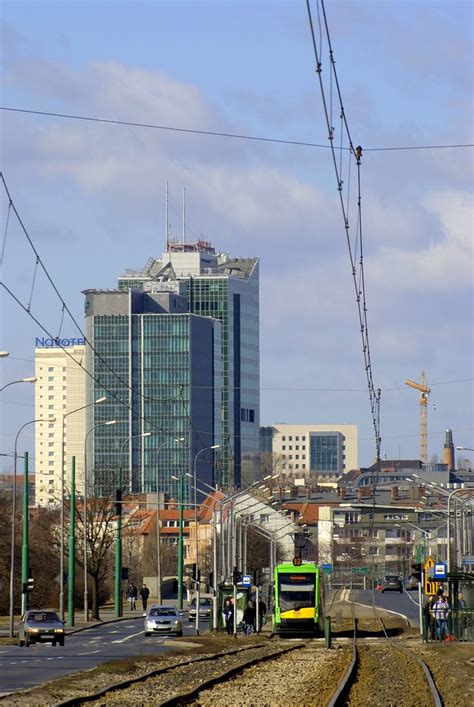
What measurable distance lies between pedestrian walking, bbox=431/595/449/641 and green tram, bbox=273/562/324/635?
1001cm

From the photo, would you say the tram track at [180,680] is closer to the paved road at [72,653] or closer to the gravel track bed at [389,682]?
the paved road at [72,653]

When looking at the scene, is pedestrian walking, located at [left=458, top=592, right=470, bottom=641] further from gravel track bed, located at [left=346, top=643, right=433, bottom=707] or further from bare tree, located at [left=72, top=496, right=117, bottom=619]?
bare tree, located at [left=72, top=496, right=117, bottom=619]

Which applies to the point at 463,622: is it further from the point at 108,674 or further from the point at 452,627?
the point at 108,674

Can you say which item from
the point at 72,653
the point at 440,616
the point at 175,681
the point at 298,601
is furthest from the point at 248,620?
the point at 175,681

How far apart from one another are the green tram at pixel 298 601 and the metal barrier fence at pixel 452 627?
9361 millimetres

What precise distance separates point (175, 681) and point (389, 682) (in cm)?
413

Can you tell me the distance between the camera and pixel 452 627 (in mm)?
48625

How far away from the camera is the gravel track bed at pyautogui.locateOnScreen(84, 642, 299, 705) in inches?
925

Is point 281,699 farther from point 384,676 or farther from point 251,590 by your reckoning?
point 251,590

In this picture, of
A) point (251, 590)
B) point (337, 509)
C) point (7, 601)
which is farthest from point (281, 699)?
point (337, 509)

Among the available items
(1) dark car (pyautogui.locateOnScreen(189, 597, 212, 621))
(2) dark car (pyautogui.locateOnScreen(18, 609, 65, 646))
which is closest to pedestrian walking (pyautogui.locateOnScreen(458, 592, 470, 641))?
(2) dark car (pyautogui.locateOnScreen(18, 609, 65, 646))

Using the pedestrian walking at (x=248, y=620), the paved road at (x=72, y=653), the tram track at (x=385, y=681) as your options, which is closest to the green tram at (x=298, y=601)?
the pedestrian walking at (x=248, y=620)

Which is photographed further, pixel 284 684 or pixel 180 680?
pixel 180 680

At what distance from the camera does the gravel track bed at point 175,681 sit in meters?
23.5
